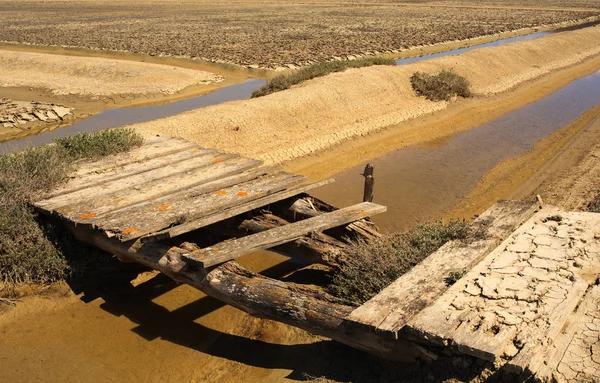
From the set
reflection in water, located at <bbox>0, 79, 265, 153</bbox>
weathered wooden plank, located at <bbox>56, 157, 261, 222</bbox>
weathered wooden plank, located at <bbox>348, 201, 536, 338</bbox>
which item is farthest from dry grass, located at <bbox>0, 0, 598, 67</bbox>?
weathered wooden plank, located at <bbox>348, 201, 536, 338</bbox>

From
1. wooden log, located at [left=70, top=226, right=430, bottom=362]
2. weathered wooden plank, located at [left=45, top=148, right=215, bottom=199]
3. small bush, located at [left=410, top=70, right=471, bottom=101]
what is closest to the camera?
wooden log, located at [left=70, top=226, right=430, bottom=362]

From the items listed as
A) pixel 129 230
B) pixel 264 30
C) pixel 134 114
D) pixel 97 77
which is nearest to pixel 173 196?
pixel 129 230

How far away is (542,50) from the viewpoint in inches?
1137

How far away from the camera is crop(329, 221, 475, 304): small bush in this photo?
556cm

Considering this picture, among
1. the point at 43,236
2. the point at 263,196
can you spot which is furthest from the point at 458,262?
the point at 43,236

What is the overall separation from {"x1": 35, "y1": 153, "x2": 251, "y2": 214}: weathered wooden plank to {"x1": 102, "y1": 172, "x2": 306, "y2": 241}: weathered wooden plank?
810 mm

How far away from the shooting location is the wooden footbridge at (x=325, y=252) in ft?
14.3

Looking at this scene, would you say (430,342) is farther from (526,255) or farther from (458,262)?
(526,255)

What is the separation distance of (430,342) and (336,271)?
2177 mm

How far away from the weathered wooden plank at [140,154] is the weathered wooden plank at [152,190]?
107cm

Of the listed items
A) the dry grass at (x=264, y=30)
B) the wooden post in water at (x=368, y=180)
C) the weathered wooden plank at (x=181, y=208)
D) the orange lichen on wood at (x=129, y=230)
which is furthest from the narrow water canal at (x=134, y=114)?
the wooden post in water at (x=368, y=180)

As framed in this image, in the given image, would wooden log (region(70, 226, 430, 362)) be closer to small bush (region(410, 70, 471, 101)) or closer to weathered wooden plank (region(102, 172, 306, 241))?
weathered wooden plank (region(102, 172, 306, 241))

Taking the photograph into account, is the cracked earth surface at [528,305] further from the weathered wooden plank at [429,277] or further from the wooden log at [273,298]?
the wooden log at [273,298]

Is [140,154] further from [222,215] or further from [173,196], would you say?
[222,215]
